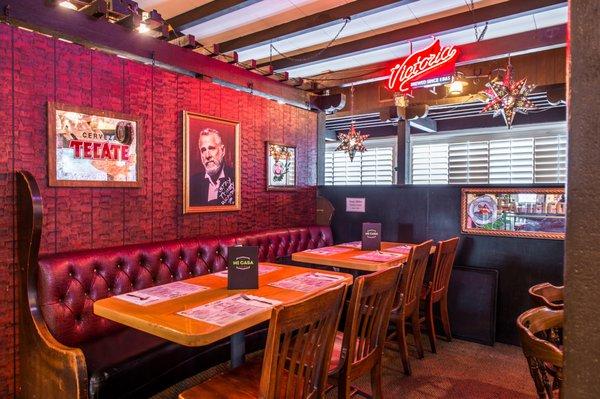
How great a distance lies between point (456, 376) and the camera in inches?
132

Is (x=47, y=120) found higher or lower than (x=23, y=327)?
higher

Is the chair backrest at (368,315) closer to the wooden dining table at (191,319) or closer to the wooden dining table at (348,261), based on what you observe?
the wooden dining table at (191,319)

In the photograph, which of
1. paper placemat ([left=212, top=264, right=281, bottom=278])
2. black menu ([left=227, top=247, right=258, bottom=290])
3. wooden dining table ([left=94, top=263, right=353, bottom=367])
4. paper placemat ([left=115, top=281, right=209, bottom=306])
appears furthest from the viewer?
paper placemat ([left=212, top=264, right=281, bottom=278])

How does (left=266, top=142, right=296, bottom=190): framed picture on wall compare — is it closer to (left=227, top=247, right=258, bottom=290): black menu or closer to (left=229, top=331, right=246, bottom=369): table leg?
(left=227, top=247, right=258, bottom=290): black menu

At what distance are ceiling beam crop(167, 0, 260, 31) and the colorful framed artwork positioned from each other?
2.99 meters

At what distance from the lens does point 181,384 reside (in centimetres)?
327


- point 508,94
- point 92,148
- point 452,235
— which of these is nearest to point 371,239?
point 452,235

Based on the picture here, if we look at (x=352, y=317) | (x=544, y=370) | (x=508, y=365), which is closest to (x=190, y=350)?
(x=352, y=317)

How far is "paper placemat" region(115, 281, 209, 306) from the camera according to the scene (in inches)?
89.8

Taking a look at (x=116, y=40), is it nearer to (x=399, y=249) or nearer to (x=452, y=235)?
(x=399, y=249)

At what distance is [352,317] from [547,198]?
2.90 meters

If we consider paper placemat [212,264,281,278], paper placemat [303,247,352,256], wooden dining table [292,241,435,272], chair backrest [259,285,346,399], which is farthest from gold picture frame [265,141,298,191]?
chair backrest [259,285,346,399]

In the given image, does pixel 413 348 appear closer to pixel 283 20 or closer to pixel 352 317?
pixel 352 317

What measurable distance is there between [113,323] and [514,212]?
3.82 meters
